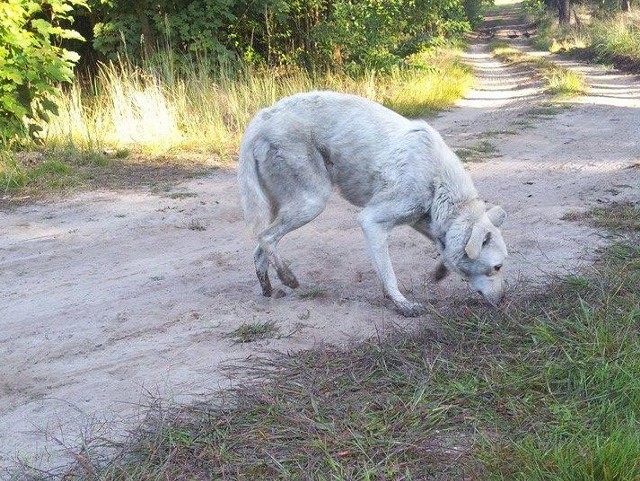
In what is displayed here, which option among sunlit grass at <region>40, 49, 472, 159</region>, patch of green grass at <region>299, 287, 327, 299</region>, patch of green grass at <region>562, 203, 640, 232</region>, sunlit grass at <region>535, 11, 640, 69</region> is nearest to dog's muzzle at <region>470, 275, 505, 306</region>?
patch of green grass at <region>299, 287, 327, 299</region>

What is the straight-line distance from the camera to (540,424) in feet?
9.94

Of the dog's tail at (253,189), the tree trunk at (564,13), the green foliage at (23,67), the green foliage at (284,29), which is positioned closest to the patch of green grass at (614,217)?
the dog's tail at (253,189)

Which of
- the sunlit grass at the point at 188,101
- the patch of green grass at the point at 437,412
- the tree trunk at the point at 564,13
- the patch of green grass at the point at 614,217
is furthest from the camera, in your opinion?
the tree trunk at the point at 564,13

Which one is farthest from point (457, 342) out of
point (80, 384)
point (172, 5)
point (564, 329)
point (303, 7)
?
point (303, 7)

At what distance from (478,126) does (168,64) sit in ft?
20.6

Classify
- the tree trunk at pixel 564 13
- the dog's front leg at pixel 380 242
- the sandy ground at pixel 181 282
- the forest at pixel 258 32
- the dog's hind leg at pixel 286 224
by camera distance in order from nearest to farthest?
the sandy ground at pixel 181 282 < the dog's front leg at pixel 380 242 < the dog's hind leg at pixel 286 224 < the forest at pixel 258 32 < the tree trunk at pixel 564 13

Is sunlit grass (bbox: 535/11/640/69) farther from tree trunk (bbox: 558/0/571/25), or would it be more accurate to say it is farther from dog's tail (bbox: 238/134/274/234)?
dog's tail (bbox: 238/134/274/234)

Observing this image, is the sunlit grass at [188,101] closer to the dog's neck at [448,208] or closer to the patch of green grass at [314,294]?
the patch of green grass at [314,294]

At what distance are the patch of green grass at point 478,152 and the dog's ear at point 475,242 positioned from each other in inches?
194

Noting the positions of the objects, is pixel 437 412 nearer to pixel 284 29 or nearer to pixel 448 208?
pixel 448 208

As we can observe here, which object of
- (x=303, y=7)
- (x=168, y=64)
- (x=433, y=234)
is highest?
(x=303, y=7)

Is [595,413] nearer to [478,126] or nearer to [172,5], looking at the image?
[478,126]

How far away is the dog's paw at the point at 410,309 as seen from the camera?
15.0 feet

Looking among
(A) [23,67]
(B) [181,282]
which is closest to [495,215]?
(B) [181,282]
